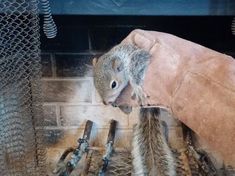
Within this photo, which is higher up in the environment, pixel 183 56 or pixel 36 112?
pixel 183 56

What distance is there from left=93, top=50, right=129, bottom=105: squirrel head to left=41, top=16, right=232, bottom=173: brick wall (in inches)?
15.4

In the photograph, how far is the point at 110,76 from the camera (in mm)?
992

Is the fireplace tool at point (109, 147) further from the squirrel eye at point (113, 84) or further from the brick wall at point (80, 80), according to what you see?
the squirrel eye at point (113, 84)

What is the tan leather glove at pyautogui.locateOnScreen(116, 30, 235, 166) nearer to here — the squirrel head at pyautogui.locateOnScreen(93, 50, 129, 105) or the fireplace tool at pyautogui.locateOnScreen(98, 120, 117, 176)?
the squirrel head at pyautogui.locateOnScreen(93, 50, 129, 105)

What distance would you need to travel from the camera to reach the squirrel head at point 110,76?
0.97m

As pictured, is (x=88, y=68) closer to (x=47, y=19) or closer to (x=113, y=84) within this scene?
(x=47, y=19)

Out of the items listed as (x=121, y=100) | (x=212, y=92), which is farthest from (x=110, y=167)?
(x=212, y=92)

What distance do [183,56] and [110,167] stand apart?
0.73 metres

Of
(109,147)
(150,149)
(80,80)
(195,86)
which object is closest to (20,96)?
(80,80)

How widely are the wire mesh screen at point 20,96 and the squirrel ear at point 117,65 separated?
0.31 metres

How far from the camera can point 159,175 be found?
3.68 ft

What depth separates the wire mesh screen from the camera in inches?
47.9

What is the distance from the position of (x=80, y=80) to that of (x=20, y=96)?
23 centimetres

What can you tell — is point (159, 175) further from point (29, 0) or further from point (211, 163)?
point (29, 0)
